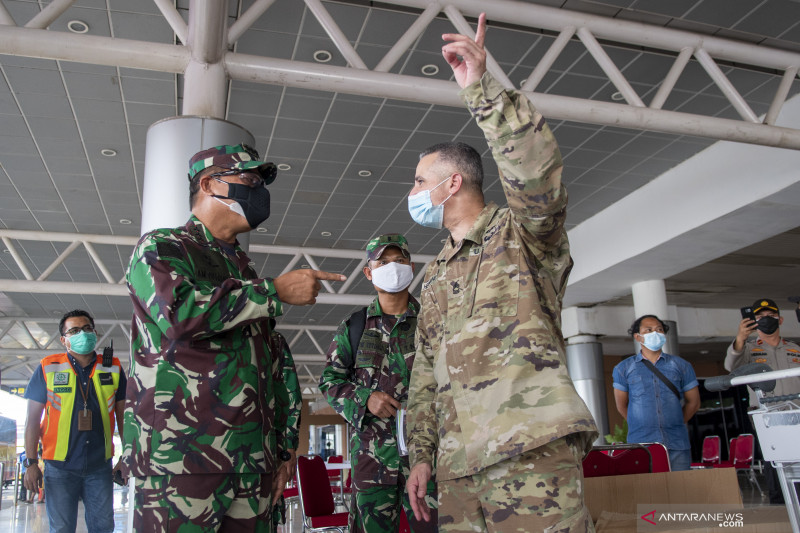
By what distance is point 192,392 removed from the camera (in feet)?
6.33

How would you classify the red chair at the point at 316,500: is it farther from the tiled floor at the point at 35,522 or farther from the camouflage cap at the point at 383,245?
the tiled floor at the point at 35,522

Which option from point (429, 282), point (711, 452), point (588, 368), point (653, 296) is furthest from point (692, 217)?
point (429, 282)

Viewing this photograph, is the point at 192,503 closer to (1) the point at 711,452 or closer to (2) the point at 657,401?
Answer: (2) the point at 657,401

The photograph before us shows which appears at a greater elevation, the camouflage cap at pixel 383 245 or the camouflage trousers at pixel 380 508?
the camouflage cap at pixel 383 245

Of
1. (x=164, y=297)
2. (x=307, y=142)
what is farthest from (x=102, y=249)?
(x=164, y=297)

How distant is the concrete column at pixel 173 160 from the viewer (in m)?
4.57

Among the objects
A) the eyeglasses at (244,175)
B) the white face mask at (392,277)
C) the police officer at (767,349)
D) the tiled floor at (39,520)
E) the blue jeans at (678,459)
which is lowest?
the tiled floor at (39,520)

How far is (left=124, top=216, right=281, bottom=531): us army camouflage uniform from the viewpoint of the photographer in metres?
1.86

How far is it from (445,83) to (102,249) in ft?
31.3

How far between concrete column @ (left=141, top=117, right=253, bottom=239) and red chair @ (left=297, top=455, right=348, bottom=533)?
1695 mm

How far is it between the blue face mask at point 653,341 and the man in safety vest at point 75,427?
4.07 metres

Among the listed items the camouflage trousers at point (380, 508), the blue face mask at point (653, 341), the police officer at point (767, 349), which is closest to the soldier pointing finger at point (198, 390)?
the camouflage trousers at point (380, 508)

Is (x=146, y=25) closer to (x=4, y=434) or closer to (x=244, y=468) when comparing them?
(x=244, y=468)

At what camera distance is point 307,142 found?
28.6ft
